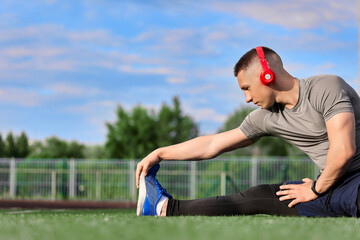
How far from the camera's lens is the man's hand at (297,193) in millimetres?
3484

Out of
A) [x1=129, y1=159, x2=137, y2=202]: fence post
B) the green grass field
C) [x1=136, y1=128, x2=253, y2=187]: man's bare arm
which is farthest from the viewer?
[x1=129, y1=159, x2=137, y2=202]: fence post

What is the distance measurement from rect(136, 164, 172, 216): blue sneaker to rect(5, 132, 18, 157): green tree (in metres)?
23.4

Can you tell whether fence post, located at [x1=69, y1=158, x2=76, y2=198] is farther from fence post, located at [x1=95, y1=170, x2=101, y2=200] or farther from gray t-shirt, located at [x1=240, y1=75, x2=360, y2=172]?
gray t-shirt, located at [x1=240, y1=75, x2=360, y2=172]

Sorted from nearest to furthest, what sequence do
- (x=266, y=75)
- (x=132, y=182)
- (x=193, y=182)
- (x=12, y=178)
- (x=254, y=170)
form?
(x=266, y=75), (x=254, y=170), (x=193, y=182), (x=132, y=182), (x=12, y=178)

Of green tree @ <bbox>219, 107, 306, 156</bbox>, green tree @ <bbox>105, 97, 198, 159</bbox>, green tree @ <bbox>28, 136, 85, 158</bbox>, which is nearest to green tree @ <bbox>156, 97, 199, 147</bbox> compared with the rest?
green tree @ <bbox>105, 97, 198, 159</bbox>

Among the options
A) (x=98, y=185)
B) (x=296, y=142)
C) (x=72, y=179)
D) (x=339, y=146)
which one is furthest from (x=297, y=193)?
(x=72, y=179)

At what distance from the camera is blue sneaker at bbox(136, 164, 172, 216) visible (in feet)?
11.5

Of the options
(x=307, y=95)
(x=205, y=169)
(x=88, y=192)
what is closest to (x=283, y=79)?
(x=307, y=95)

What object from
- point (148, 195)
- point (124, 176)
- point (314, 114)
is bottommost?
point (124, 176)

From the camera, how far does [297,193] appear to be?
355cm

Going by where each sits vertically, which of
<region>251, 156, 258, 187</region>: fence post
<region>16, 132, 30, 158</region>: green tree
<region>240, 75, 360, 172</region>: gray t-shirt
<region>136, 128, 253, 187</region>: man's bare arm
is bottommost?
<region>251, 156, 258, 187</region>: fence post

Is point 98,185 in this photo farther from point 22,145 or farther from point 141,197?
point 141,197

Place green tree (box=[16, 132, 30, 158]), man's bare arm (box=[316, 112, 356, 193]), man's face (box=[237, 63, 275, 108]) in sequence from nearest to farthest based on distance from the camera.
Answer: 1. man's bare arm (box=[316, 112, 356, 193])
2. man's face (box=[237, 63, 275, 108])
3. green tree (box=[16, 132, 30, 158])

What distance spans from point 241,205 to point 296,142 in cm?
64
